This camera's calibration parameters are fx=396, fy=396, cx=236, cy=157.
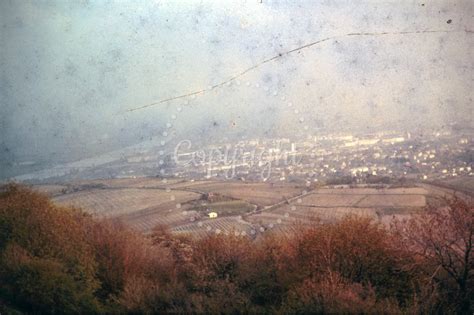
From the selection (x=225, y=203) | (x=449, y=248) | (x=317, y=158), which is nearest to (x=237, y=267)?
(x=225, y=203)

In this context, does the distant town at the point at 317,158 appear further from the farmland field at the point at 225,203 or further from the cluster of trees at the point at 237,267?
the cluster of trees at the point at 237,267

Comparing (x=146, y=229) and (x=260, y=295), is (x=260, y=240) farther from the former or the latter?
(x=146, y=229)

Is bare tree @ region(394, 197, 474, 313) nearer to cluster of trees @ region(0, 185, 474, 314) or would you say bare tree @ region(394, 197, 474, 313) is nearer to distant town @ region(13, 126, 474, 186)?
cluster of trees @ region(0, 185, 474, 314)

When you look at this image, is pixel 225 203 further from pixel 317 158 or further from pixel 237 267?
pixel 317 158

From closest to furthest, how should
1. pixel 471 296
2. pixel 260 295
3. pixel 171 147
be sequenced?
pixel 471 296 → pixel 260 295 → pixel 171 147

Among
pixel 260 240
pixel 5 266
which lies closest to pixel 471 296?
pixel 260 240
